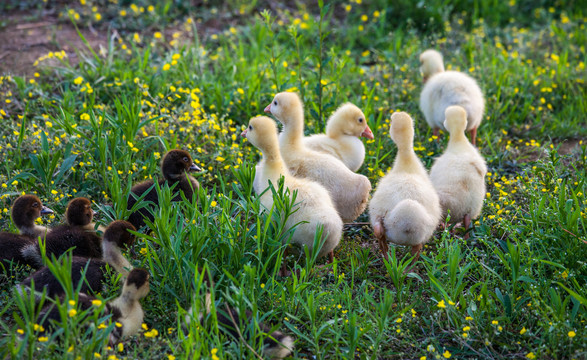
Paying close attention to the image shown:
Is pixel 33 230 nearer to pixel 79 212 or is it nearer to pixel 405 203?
pixel 79 212

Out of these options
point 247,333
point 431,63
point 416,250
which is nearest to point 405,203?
point 416,250

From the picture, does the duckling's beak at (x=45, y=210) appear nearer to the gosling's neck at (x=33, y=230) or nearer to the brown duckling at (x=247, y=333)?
the gosling's neck at (x=33, y=230)

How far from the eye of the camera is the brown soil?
782 centimetres

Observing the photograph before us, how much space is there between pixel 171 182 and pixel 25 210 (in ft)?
3.88

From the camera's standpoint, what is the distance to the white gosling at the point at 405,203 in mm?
4559

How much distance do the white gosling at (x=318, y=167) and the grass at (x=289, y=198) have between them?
1.20 feet

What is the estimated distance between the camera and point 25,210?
4.73 m

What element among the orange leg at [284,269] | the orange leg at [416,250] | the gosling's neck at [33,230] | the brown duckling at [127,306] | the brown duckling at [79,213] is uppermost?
the brown duckling at [79,213]

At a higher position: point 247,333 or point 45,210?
point 45,210

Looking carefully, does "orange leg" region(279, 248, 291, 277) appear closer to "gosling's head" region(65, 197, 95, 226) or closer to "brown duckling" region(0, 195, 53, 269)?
"gosling's head" region(65, 197, 95, 226)

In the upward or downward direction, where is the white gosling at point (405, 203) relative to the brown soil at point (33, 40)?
downward

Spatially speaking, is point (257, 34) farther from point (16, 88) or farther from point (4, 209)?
point (4, 209)

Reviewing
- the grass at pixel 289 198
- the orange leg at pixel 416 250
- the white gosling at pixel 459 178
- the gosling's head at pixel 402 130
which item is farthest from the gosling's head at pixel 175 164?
the white gosling at pixel 459 178

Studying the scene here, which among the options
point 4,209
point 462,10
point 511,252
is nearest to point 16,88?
point 4,209
